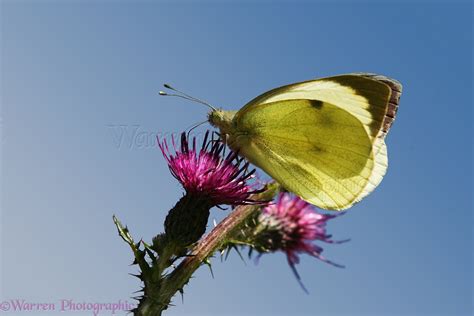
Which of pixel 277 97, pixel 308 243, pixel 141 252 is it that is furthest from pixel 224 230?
pixel 308 243

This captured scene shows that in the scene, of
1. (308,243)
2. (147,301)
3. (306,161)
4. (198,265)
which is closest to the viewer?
(147,301)

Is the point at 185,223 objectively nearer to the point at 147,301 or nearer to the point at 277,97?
the point at 147,301

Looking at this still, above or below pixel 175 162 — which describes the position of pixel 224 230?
below

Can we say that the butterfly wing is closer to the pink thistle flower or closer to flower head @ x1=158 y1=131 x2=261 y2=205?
flower head @ x1=158 y1=131 x2=261 y2=205

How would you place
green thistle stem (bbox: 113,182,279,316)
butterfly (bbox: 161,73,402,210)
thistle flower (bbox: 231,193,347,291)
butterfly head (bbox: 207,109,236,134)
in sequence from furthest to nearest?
thistle flower (bbox: 231,193,347,291) → butterfly head (bbox: 207,109,236,134) → butterfly (bbox: 161,73,402,210) → green thistle stem (bbox: 113,182,279,316)

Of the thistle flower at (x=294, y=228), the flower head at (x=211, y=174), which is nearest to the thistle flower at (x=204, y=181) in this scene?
the flower head at (x=211, y=174)

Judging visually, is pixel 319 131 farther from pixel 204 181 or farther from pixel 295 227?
pixel 295 227

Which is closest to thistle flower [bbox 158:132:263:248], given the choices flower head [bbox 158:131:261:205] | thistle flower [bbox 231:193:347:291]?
flower head [bbox 158:131:261:205]
